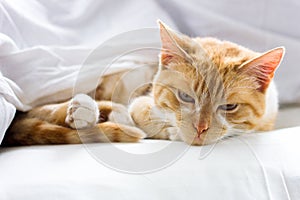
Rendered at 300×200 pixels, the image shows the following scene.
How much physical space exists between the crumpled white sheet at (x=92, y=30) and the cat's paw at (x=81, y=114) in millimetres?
113

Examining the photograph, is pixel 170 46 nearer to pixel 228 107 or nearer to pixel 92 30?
pixel 228 107

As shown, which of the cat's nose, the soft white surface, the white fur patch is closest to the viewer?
the soft white surface

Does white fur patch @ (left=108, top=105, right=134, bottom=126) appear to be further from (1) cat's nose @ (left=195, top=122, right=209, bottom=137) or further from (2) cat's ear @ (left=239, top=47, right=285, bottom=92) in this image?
(2) cat's ear @ (left=239, top=47, right=285, bottom=92)

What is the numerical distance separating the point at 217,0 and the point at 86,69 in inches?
19.0

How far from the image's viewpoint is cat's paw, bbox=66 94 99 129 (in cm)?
112

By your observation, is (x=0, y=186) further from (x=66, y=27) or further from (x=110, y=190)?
(x=66, y=27)

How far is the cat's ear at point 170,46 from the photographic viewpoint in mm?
1110

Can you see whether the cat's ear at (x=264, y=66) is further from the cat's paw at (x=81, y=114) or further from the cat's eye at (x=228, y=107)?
the cat's paw at (x=81, y=114)

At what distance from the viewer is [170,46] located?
1135 millimetres

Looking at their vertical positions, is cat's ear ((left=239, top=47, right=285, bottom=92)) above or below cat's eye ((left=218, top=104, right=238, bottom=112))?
above

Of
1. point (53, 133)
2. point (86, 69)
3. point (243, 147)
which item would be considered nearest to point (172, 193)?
point (243, 147)

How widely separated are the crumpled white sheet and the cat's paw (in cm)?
11

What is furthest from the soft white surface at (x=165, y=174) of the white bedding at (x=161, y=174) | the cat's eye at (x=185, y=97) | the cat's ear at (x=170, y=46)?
the cat's ear at (x=170, y=46)

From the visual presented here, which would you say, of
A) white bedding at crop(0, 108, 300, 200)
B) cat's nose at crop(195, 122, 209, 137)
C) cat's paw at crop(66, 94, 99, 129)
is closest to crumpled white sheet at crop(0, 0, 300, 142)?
cat's paw at crop(66, 94, 99, 129)
